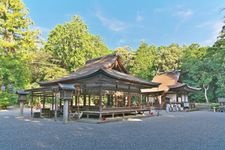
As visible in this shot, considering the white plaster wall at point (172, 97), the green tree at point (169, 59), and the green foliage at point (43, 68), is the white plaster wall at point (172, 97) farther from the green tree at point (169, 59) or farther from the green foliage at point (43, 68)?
the green foliage at point (43, 68)

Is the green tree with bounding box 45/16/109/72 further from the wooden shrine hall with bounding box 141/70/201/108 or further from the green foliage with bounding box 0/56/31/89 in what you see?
the wooden shrine hall with bounding box 141/70/201/108

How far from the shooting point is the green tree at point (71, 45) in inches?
1330

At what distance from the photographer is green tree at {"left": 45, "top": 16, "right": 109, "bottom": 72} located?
33.8m

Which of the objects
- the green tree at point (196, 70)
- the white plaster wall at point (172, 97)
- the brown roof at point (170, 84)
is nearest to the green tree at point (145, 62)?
the green tree at point (196, 70)

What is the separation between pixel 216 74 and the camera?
31.1m

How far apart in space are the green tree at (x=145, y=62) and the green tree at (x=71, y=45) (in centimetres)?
824

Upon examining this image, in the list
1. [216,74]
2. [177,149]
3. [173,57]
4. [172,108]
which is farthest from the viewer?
[173,57]

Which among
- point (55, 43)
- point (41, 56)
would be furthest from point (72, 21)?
point (41, 56)

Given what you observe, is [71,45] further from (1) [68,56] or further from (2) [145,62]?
A: (2) [145,62]

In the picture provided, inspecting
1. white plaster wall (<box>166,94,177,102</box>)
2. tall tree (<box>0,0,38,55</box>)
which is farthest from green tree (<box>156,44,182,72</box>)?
tall tree (<box>0,0,38,55</box>)

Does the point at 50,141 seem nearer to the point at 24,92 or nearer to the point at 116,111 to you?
the point at 116,111

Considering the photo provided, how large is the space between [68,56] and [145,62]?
13.3m

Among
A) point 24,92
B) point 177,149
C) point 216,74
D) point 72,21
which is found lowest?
point 177,149

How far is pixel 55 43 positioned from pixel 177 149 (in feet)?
102
